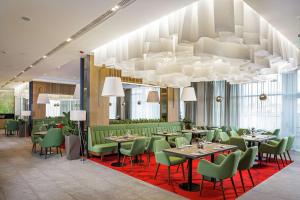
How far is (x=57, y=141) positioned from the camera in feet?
22.0

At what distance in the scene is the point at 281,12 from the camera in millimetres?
3609

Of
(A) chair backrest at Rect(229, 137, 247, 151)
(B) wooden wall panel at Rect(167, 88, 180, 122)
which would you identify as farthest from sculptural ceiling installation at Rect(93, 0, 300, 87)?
(B) wooden wall panel at Rect(167, 88, 180, 122)

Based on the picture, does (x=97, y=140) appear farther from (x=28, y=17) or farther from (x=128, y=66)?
(x=28, y=17)

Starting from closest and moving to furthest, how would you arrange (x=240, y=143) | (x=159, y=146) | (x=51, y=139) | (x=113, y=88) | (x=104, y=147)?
(x=159, y=146) → (x=113, y=88) → (x=240, y=143) → (x=104, y=147) → (x=51, y=139)

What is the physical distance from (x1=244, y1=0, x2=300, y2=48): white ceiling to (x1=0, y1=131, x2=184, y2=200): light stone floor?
3.47 meters

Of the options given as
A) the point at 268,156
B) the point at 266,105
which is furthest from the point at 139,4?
the point at 266,105

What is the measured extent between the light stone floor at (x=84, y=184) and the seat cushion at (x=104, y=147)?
43cm

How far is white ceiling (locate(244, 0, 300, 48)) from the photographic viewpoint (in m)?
3.30

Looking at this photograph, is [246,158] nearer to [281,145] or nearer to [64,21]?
[281,145]

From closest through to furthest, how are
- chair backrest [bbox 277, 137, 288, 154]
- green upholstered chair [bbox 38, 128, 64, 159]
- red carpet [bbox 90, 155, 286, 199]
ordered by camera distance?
red carpet [bbox 90, 155, 286, 199]
chair backrest [bbox 277, 137, 288, 154]
green upholstered chair [bbox 38, 128, 64, 159]

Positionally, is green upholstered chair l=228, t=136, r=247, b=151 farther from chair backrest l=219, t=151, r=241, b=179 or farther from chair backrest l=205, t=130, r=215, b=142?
chair backrest l=219, t=151, r=241, b=179

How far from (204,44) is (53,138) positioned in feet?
18.0

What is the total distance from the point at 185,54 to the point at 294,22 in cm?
212

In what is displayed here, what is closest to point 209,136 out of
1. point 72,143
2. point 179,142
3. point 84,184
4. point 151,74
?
point 179,142
